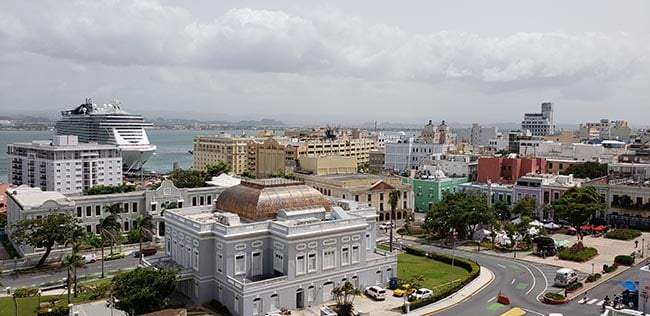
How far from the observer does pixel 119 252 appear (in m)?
61.7

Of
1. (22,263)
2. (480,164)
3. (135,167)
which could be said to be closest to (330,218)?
(22,263)

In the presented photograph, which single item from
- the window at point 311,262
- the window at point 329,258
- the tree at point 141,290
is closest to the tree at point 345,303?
the window at point 311,262

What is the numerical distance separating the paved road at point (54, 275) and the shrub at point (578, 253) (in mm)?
45544

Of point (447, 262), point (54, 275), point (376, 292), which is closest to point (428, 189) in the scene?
point (447, 262)

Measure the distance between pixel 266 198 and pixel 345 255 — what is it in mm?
8385

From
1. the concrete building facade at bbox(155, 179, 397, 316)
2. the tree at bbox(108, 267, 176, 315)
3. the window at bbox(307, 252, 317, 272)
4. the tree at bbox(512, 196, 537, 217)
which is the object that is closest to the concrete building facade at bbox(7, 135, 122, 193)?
the concrete building facade at bbox(155, 179, 397, 316)

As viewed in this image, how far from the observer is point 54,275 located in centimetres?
5416

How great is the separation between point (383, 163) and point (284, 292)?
335 ft

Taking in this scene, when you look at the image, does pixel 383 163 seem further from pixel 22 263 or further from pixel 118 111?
pixel 22 263

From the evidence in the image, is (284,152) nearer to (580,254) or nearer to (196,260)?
(580,254)

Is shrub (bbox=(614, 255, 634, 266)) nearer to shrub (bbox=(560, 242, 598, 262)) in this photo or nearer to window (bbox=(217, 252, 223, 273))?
shrub (bbox=(560, 242, 598, 262))

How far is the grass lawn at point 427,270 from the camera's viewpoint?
172ft

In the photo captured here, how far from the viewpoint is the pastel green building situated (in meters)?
91.4

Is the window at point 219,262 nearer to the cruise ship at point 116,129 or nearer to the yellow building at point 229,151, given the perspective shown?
the yellow building at point 229,151
